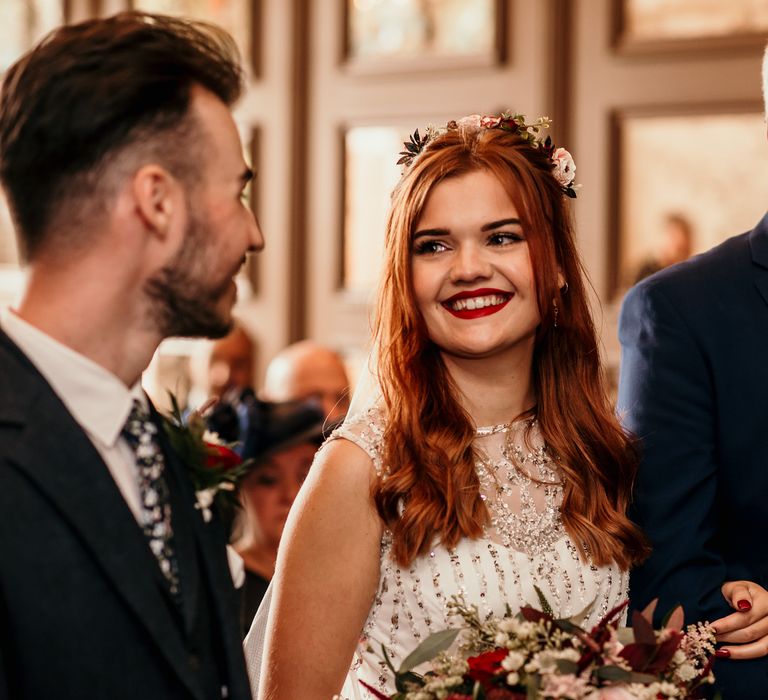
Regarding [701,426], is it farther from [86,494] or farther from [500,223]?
[86,494]

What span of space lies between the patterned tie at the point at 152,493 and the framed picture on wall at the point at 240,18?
4648mm

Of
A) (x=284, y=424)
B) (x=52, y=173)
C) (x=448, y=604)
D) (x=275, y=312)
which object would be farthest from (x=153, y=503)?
(x=275, y=312)

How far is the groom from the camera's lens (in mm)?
1244

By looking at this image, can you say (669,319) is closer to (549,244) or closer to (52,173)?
(549,244)

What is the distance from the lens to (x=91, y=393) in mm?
1344

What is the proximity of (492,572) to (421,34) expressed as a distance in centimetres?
389

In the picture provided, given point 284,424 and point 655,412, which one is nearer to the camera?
point 655,412

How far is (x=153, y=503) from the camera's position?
1.39 meters

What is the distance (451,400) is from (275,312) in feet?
12.2

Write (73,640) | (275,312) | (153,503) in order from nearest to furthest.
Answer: (73,640)
(153,503)
(275,312)

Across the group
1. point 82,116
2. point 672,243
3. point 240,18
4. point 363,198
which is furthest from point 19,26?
point 82,116

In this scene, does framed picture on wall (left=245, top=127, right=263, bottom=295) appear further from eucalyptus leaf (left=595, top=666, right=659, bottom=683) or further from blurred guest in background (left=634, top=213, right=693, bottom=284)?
eucalyptus leaf (left=595, top=666, right=659, bottom=683)

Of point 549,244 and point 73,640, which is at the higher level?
point 549,244

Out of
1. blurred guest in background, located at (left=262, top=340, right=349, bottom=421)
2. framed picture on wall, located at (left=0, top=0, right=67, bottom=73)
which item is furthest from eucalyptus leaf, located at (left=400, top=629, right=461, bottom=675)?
framed picture on wall, located at (left=0, top=0, right=67, bottom=73)
